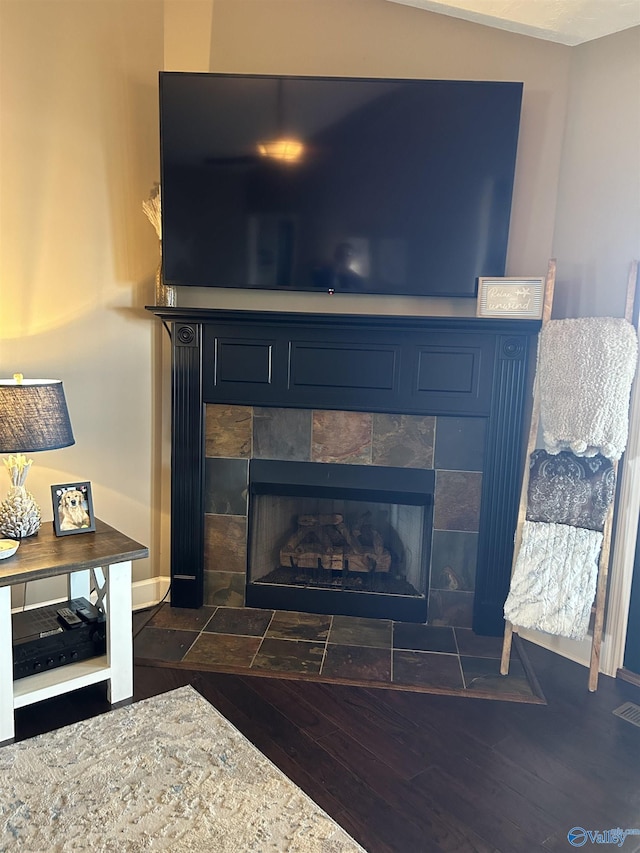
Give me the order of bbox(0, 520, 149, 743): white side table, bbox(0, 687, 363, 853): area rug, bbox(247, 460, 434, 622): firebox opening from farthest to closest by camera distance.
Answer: bbox(247, 460, 434, 622): firebox opening
bbox(0, 520, 149, 743): white side table
bbox(0, 687, 363, 853): area rug

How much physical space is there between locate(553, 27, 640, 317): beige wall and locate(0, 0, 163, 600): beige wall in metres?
1.88

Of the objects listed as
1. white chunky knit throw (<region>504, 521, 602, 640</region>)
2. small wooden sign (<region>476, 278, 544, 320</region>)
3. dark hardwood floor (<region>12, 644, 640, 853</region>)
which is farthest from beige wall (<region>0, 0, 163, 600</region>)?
white chunky knit throw (<region>504, 521, 602, 640</region>)

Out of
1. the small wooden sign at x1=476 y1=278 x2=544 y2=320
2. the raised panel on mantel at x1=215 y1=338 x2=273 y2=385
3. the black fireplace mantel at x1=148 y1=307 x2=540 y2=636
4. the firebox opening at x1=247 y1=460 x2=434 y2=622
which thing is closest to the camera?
the small wooden sign at x1=476 y1=278 x2=544 y2=320

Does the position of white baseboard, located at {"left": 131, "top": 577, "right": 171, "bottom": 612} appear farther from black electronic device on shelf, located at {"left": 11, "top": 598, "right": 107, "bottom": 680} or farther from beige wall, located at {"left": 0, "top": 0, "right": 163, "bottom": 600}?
black electronic device on shelf, located at {"left": 11, "top": 598, "right": 107, "bottom": 680}

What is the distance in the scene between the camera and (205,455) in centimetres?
278

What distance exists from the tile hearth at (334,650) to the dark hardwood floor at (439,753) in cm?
8

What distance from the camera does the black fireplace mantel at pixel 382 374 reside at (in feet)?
8.29

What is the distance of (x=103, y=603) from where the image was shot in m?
2.21

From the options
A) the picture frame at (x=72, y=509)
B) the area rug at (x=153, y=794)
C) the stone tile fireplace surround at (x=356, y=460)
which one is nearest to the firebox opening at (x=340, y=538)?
the stone tile fireplace surround at (x=356, y=460)

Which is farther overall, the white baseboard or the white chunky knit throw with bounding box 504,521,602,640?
the white baseboard

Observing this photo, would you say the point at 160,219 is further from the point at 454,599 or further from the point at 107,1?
the point at 454,599

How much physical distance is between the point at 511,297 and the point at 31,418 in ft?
6.38

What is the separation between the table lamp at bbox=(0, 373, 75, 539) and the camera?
6.40 feet

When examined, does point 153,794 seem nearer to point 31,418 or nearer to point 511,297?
point 31,418
